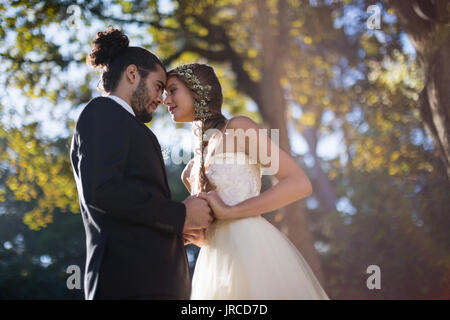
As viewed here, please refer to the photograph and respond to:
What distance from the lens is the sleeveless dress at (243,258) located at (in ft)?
8.40

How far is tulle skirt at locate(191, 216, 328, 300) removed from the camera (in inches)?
101

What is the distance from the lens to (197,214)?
256 cm

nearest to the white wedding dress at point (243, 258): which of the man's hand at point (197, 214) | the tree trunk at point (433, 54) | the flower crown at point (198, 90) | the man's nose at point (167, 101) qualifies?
the man's hand at point (197, 214)

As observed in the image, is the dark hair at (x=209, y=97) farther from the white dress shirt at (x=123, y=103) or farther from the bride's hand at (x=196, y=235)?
the white dress shirt at (x=123, y=103)

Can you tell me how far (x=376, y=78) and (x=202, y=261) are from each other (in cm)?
894

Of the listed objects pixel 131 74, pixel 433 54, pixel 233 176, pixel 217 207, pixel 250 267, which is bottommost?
pixel 250 267

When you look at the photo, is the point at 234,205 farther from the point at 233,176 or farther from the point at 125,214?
the point at 125,214

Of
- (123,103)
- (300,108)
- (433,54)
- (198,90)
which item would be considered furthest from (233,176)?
(300,108)

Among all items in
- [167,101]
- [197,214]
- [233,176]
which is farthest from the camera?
[167,101]

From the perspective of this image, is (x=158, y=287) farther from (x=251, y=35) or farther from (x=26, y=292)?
(x=26, y=292)

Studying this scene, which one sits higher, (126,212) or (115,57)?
(115,57)

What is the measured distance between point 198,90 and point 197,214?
956mm

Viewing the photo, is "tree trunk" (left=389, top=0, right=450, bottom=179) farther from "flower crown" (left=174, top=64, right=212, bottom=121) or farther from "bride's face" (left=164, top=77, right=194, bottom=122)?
"bride's face" (left=164, top=77, right=194, bottom=122)
